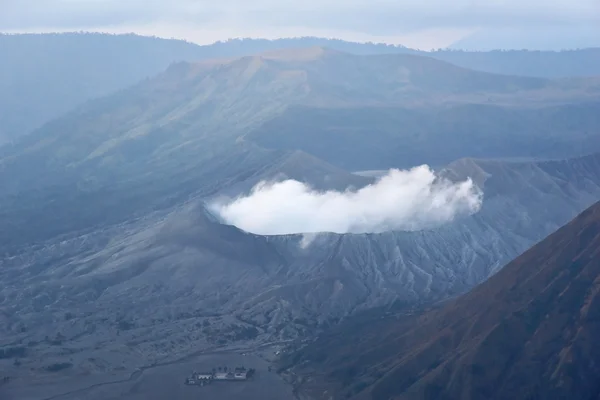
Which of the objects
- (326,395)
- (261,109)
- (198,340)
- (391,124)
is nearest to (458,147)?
(391,124)

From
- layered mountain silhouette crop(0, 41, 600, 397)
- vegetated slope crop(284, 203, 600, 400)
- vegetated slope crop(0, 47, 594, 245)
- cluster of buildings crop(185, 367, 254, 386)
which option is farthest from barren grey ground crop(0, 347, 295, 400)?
vegetated slope crop(0, 47, 594, 245)

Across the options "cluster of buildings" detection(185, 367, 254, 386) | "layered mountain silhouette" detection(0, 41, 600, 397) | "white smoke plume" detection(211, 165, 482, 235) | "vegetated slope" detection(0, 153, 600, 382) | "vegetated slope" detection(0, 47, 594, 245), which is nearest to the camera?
"cluster of buildings" detection(185, 367, 254, 386)

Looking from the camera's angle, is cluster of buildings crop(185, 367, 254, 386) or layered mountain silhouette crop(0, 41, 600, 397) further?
layered mountain silhouette crop(0, 41, 600, 397)

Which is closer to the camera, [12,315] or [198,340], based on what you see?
[198,340]

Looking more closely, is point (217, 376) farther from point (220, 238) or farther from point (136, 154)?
point (136, 154)

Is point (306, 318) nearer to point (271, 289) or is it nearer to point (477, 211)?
point (271, 289)

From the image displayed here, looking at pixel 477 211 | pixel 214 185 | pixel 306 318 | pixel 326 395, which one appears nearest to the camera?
pixel 326 395

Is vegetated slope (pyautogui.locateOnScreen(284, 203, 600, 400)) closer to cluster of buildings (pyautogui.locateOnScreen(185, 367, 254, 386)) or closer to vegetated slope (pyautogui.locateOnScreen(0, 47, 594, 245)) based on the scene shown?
cluster of buildings (pyautogui.locateOnScreen(185, 367, 254, 386))
